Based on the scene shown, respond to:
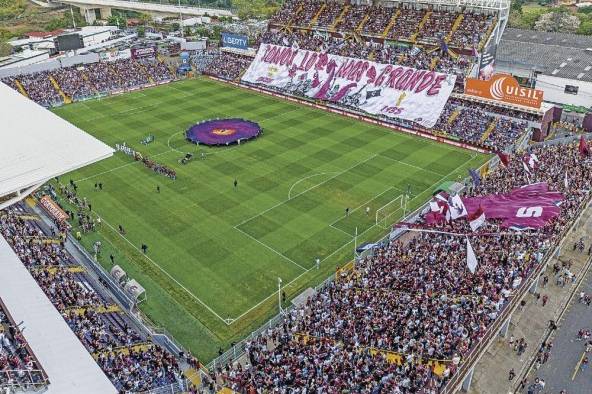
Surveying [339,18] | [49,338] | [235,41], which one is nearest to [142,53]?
[235,41]

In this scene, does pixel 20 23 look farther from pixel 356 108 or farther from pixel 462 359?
pixel 462 359

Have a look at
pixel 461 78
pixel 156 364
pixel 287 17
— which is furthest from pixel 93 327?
pixel 287 17

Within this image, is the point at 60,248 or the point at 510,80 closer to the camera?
the point at 60,248

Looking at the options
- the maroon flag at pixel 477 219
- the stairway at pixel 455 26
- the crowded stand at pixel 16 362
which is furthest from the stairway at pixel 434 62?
the crowded stand at pixel 16 362

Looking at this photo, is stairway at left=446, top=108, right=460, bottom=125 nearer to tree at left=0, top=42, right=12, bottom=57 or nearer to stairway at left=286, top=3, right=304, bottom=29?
stairway at left=286, top=3, right=304, bottom=29

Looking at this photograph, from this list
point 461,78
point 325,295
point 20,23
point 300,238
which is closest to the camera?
point 325,295

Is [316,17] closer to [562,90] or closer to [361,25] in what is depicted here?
[361,25]

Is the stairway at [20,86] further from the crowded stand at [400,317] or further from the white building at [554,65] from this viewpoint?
the white building at [554,65]
